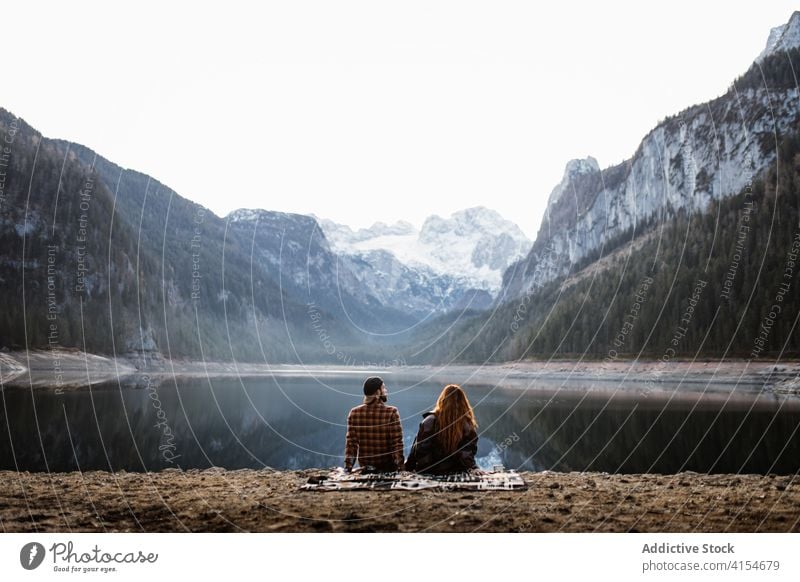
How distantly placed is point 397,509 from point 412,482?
975 millimetres

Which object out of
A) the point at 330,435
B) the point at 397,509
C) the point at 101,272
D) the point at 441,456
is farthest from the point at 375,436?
the point at 101,272

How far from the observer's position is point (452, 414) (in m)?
7.52

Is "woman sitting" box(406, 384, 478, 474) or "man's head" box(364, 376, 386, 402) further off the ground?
"man's head" box(364, 376, 386, 402)

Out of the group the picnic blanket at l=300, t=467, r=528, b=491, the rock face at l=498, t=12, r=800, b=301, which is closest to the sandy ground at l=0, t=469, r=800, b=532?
the picnic blanket at l=300, t=467, r=528, b=491

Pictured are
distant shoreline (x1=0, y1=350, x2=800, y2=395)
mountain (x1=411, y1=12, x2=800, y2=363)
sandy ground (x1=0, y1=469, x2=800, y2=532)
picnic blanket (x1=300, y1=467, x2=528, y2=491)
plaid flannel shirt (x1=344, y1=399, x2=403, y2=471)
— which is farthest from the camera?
mountain (x1=411, y1=12, x2=800, y2=363)

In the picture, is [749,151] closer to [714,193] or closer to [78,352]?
[714,193]

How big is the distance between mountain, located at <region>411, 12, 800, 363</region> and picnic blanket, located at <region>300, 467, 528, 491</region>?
15151mm

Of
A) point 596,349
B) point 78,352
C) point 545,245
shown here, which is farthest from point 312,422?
point 545,245

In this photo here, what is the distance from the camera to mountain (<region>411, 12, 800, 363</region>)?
191 ft

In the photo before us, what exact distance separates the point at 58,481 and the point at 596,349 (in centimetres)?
7035

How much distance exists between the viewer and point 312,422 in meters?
27.8

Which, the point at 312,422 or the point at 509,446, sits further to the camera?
the point at 312,422

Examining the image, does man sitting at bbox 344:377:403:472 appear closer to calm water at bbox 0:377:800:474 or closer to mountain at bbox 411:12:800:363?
calm water at bbox 0:377:800:474
